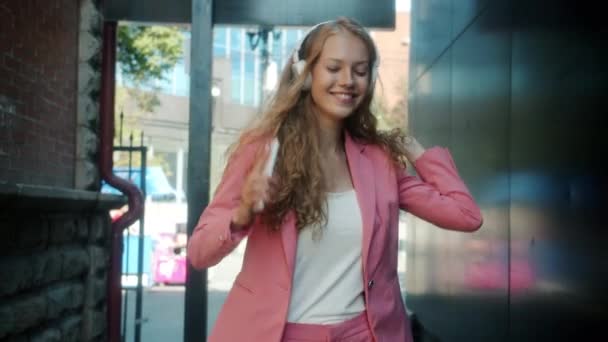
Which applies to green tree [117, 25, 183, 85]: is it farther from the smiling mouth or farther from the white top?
the white top

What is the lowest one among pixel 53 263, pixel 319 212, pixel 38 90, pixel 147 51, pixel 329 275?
pixel 53 263

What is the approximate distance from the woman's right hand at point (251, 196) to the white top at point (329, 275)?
0.20 metres

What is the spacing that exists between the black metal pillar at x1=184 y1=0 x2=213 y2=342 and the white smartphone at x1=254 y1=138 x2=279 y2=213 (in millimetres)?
2589

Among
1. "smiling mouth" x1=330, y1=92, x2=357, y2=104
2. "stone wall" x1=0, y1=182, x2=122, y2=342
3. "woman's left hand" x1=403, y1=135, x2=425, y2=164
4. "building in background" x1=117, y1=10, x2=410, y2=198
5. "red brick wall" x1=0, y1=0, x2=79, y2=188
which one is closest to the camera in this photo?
"smiling mouth" x1=330, y1=92, x2=357, y2=104

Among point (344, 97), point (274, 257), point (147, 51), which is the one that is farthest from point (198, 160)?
point (147, 51)

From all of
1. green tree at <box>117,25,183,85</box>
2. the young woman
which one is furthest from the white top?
green tree at <box>117,25,183,85</box>

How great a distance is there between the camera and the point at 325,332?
2.08m

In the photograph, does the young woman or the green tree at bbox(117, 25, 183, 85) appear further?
the green tree at bbox(117, 25, 183, 85)

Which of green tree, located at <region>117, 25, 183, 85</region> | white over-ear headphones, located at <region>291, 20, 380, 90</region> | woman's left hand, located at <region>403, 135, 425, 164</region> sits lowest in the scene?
woman's left hand, located at <region>403, 135, 425, 164</region>

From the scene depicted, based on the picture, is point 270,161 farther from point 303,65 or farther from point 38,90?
point 38,90

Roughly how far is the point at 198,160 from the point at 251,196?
2834 millimetres

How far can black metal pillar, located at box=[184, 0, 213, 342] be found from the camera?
4.73m

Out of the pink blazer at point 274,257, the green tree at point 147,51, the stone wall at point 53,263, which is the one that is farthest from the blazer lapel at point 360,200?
the green tree at point 147,51

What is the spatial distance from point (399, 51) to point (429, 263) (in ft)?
148
